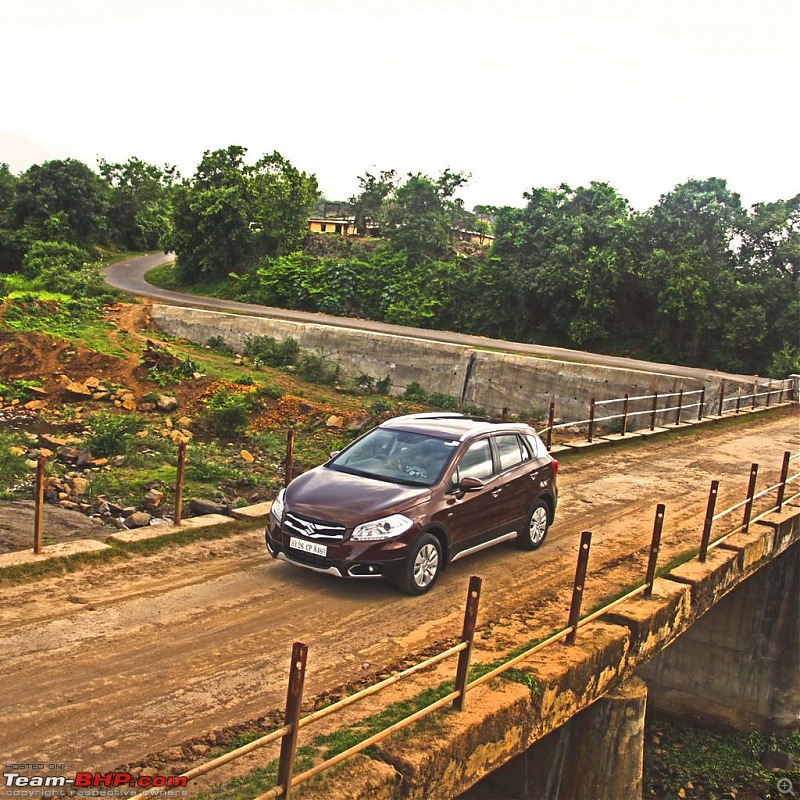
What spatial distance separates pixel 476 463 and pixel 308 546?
86.3 inches

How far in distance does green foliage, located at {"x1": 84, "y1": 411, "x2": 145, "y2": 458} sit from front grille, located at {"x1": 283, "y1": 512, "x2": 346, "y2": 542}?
39.6 feet

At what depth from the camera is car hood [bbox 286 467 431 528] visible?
7.92 meters

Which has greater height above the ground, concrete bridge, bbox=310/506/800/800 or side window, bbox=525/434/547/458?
side window, bbox=525/434/547/458

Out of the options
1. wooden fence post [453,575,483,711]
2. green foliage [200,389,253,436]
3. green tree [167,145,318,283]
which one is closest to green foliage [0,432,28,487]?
green foliage [200,389,253,436]

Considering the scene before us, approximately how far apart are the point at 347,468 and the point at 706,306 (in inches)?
1053

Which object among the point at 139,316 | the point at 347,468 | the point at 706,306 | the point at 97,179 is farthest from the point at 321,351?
the point at 97,179

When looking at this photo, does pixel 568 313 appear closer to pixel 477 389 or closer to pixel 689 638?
pixel 477 389

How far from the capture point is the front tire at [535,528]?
10000 millimetres

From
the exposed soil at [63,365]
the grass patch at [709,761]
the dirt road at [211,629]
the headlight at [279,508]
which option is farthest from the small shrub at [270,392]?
the headlight at [279,508]

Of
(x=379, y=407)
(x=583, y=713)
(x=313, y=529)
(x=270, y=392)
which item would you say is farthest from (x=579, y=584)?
(x=270, y=392)

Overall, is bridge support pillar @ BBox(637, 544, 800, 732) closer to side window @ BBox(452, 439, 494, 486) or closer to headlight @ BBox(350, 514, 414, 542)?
side window @ BBox(452, 439, 494, 486)

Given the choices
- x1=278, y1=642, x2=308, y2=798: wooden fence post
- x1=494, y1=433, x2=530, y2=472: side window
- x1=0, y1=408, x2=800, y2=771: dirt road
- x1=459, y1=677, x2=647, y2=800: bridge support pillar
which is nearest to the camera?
x1=278, y1=642, x2=308, y2=798: wooden fence post

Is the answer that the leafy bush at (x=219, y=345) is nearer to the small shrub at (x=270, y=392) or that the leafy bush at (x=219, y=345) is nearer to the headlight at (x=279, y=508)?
the small shrub at (x=270, y=392)

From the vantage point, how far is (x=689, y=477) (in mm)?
15164
